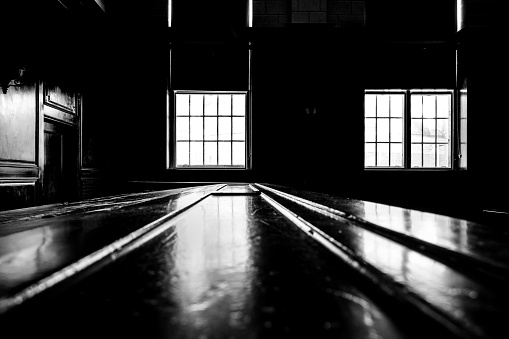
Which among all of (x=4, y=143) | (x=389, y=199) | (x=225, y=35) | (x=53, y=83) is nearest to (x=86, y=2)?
(x=53, y=83)

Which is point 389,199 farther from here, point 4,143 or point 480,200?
point 4,143

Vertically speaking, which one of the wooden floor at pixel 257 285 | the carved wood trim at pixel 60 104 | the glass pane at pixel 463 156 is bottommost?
the wooden floor at pixel 257 285

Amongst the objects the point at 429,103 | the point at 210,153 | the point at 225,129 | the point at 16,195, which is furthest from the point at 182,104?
the point at 429,103

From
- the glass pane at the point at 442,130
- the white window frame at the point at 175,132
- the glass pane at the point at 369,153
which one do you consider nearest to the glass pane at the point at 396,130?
the glass pane at the point at 369,153

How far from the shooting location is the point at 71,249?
455mm

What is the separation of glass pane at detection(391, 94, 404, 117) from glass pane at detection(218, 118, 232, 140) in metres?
2.40

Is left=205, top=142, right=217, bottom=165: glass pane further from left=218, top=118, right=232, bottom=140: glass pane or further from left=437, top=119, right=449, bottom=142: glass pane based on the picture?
left=437, top=119, right=449, bottom=142: glass pane

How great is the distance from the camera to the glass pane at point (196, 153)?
5.53 metres

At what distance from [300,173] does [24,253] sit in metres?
4.84

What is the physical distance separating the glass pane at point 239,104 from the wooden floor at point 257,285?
4.96 m

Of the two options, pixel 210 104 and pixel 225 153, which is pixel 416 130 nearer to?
pixel 225 153

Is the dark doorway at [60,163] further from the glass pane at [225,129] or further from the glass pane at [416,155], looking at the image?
the glass pane at [416,155]

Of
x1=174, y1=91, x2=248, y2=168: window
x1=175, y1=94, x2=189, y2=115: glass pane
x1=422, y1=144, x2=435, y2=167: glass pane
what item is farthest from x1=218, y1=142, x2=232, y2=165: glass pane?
x1=422, y1=144, x2=435, y2=167: glass pane

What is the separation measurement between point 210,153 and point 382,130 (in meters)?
2.55
